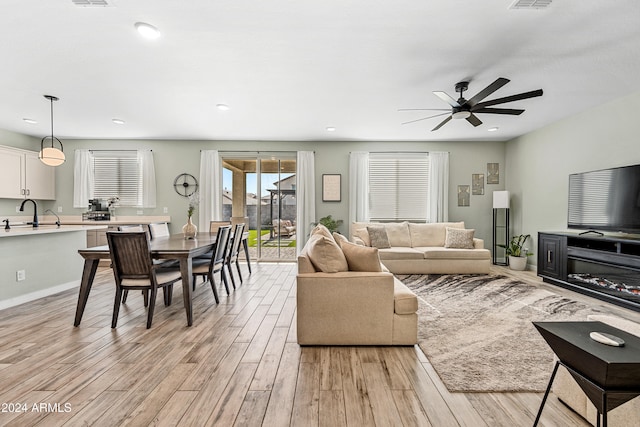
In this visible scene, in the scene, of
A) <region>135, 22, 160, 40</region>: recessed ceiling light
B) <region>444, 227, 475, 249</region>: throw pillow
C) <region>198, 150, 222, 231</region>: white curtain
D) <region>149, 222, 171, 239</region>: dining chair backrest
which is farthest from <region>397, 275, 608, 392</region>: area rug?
<region>198, 150, 222, 231</region>: white curtain

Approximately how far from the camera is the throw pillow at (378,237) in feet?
17.6

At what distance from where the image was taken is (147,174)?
618 cm

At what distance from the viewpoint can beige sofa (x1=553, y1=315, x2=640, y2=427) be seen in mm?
1303

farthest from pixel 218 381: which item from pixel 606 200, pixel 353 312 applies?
pixel 606 200

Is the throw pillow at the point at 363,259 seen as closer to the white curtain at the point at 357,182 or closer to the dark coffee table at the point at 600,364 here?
the dark coffee table at the point at 600,364

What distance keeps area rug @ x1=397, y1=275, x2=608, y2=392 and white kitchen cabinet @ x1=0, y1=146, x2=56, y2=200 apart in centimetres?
722

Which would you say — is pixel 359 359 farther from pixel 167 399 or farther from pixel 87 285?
pixel 87 285

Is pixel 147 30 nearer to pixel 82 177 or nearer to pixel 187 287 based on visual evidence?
pixel 187 287

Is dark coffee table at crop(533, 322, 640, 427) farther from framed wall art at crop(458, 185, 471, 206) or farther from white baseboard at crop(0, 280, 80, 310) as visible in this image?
framed wall art at crop(458, 185, 471, 206)

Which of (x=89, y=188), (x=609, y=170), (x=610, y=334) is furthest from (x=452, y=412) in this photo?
(x=89, y=188)

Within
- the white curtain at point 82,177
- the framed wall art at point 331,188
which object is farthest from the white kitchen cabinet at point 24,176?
the framed wall art at point 331,188

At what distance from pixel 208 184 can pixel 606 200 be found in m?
6.61

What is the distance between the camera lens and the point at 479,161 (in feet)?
20.8

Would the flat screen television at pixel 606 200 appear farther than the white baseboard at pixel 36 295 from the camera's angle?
Yes
